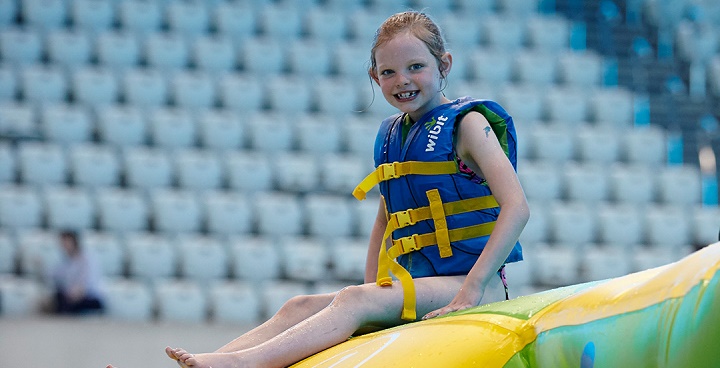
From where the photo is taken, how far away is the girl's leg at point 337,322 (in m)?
2.37

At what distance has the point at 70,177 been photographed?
7.14m

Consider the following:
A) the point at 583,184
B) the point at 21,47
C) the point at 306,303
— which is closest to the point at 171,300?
the point at 21,47

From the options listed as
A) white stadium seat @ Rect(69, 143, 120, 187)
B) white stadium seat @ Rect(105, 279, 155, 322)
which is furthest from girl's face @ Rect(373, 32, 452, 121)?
white stadium seat @ Rect(69, 143, 120, 187)

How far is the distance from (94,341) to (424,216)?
13.0 ft

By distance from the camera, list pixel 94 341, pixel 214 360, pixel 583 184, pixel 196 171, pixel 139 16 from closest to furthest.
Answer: pixel 214 360, pixel 94 341, pixel 196 171, pixel 583 184, pixel 139 16

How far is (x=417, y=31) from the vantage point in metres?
2.57

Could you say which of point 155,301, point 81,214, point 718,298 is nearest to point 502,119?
point 718,298

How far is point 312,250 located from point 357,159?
3.37 ft

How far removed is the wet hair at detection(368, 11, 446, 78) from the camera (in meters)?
2.58

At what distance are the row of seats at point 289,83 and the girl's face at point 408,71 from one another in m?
4.98

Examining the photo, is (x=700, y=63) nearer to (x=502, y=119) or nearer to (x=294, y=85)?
(x=294, y=85)

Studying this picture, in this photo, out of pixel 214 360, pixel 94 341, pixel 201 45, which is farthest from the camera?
pixel 201 45

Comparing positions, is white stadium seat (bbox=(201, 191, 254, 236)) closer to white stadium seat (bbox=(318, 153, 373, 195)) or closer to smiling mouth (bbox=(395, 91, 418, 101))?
white stadium seat (bbox=(318, 153, 373, 195))

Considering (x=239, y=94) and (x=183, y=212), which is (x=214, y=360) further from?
(x=239, y=94)
